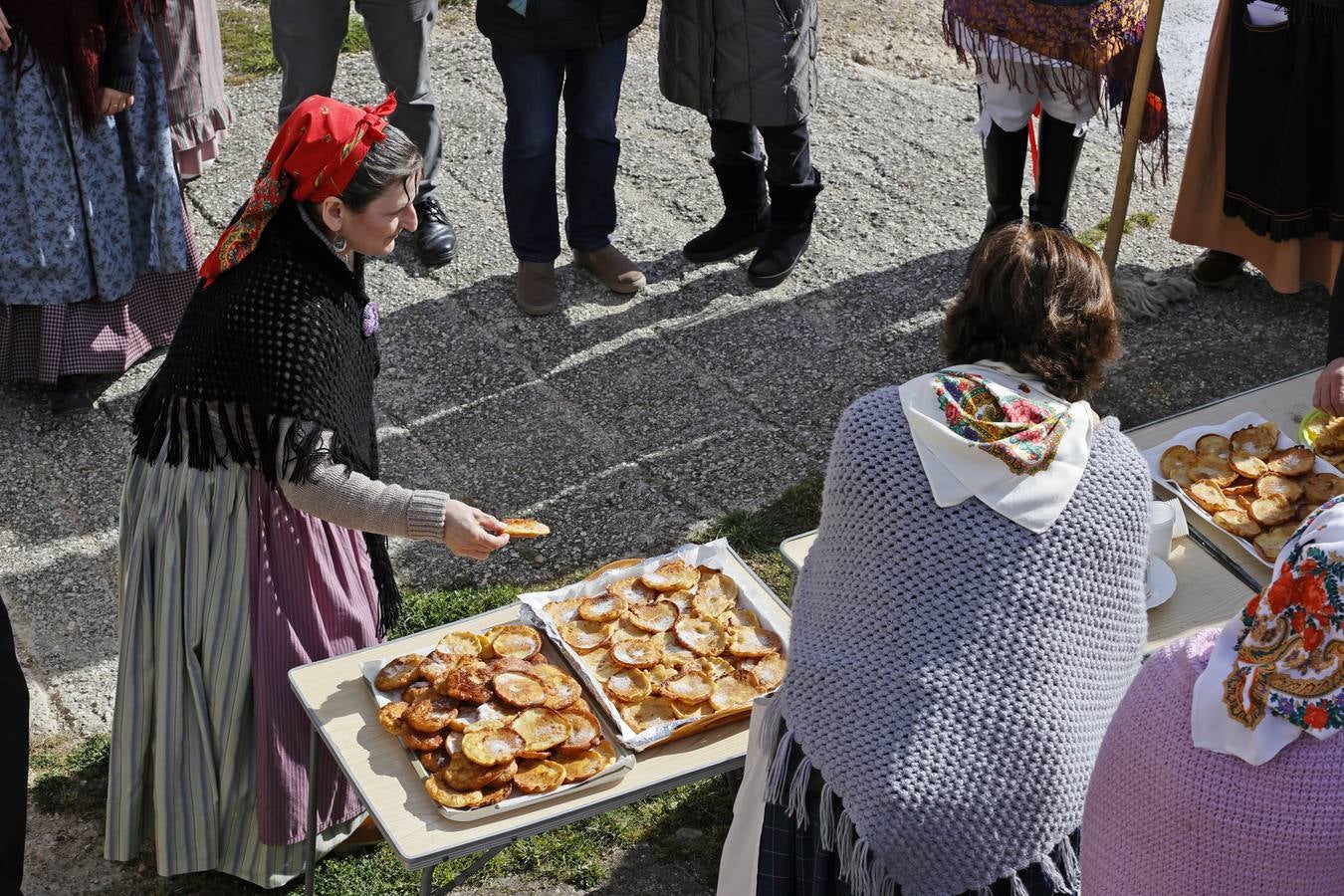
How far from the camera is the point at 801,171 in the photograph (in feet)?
15.7

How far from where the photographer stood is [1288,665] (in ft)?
5.77

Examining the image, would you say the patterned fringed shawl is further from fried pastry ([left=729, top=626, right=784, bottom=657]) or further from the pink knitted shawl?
the pink knitted shawl

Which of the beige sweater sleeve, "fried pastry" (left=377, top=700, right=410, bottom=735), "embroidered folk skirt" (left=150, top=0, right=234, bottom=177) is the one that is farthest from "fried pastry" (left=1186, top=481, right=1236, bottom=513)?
"embroidered folk skirt" (left=150, top=0, right=234, bottom=177)

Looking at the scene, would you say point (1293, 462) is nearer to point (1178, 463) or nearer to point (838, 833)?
point (1178, 463)

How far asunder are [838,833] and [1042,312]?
2.70 ft

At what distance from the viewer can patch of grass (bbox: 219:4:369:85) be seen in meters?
6.02

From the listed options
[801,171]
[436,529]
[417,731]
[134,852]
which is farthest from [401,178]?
[801,171]

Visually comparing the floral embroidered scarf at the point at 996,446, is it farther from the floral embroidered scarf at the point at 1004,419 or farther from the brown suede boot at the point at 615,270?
the brown suede boot at the point at 615,270

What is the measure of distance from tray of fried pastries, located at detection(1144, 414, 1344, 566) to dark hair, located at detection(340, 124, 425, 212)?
1607mm

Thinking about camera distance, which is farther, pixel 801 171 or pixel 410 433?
pixel 801 171

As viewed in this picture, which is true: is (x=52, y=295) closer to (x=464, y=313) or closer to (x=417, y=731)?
(x=464, y=313)

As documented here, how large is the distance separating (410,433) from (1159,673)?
8.92ft

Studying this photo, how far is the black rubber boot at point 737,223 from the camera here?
493cm

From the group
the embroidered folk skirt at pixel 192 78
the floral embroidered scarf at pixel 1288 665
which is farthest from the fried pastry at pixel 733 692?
the embroidered folk skirt at pixel 192 78
